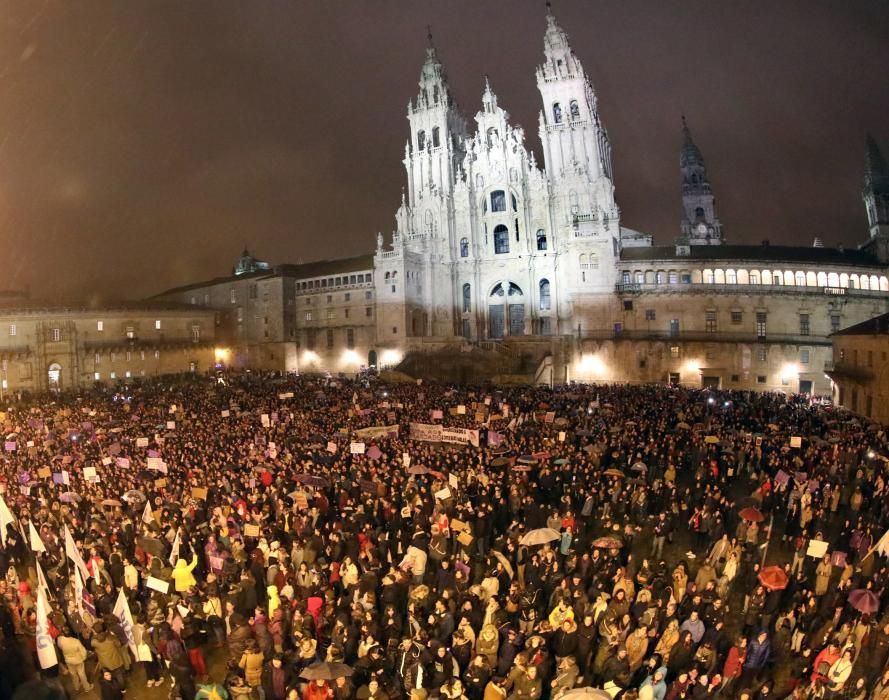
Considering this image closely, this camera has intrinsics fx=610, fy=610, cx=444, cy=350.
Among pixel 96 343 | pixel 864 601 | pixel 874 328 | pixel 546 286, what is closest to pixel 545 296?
pixel 546 286

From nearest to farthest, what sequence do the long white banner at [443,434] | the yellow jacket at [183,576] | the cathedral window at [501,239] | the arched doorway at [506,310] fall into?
1. the yellow jacket at [183,576]
2. the long white banner at [443,434]
3. the arched doorway at [506,310]
4. the cathedral window at [501,239]

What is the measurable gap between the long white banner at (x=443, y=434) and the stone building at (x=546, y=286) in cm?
2544

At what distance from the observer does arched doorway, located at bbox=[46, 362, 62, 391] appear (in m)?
52.4

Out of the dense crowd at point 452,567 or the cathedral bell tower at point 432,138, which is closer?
the dense crowd at point 452,567

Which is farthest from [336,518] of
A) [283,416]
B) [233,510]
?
[283,416]

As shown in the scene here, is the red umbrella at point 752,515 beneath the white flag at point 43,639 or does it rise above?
above

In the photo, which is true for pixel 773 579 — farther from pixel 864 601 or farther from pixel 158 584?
pixel 158 584

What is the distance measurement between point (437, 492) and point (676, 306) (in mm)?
39609

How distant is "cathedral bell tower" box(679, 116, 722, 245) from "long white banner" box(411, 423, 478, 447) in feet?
233

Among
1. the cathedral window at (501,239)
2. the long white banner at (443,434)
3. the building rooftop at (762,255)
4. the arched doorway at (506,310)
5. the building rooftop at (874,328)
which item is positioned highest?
the cathedral window at (501,239)

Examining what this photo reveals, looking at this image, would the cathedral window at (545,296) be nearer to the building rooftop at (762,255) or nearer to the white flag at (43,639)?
the building rooftop at (762,255)

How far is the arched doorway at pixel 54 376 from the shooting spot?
172 feet

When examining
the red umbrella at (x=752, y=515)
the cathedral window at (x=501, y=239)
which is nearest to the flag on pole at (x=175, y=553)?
the red umbrella at (x=752, y=515)

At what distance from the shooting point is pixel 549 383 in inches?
2019
